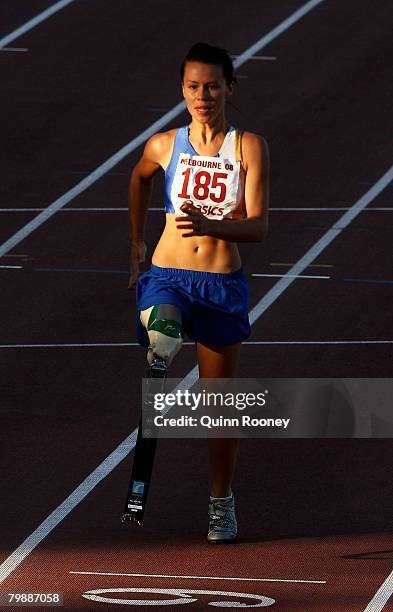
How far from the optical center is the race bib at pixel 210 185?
26.8 feet

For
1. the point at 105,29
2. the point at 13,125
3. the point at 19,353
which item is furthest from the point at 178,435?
the point at 105,29

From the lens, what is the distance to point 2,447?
9.69 meters

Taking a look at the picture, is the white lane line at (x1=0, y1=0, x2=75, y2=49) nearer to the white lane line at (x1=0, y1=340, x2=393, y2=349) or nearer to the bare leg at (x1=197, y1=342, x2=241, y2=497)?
the white lane line at (x1=0, y1=340, x2=393, y2=349)

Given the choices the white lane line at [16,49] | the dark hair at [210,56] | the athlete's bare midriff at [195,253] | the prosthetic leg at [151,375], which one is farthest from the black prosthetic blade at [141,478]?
the white lane line at [16,49]

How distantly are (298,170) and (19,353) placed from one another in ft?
21.3

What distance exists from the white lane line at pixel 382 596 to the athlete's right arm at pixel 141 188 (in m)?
1.84

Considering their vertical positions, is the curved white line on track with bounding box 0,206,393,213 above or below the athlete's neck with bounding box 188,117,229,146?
above

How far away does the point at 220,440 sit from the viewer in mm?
8305

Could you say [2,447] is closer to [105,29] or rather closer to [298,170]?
[298,170]

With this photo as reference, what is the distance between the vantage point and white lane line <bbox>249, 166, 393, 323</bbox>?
13.4 metres

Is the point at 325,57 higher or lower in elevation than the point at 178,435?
higher

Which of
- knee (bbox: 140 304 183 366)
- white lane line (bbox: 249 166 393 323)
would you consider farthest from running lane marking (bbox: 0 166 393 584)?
knee (bbox: 140 304 183 366)

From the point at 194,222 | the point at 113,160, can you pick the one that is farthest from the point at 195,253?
the point at 113,160

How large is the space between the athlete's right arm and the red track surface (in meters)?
1.20
